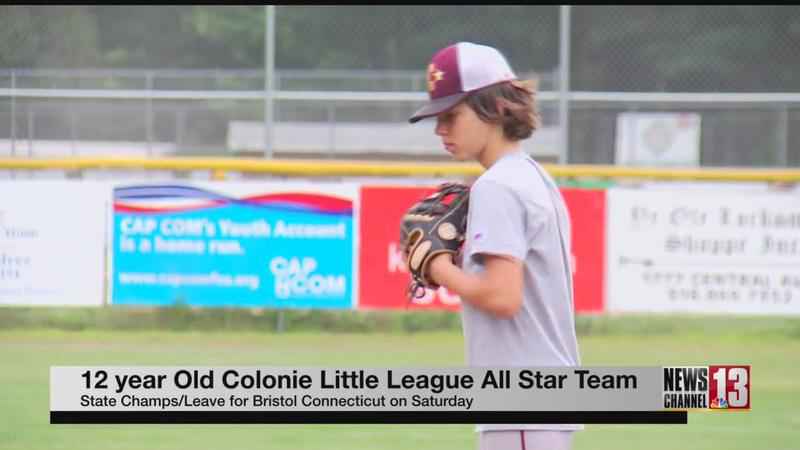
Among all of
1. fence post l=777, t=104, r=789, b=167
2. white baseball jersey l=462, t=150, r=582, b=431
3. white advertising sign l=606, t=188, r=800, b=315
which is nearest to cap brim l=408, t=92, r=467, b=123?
white baseball jersey l=462, t=150, r=582, b=431

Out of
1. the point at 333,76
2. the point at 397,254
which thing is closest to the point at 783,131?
the point at 397,254

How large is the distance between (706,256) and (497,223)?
894cm

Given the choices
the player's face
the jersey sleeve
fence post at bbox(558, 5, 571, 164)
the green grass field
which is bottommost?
the green grass field

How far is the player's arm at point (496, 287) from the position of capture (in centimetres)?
340

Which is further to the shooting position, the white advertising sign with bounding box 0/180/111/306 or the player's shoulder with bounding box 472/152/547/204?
the white advertising sign with bounding box 0/180/111/306

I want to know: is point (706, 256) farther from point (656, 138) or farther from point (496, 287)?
point (496, 287)

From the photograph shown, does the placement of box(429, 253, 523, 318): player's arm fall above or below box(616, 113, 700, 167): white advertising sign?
below

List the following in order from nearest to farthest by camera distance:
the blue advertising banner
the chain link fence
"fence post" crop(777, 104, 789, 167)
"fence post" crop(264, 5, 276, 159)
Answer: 1. the blue advertising banner
2. "fence post" crop(264, 5, 276, 159)
3. the chain link fence
4. "fence post" crop(777, 104, 789, 167)

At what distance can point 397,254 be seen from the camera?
12.1m

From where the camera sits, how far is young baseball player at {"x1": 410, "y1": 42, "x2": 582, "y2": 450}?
342 cm

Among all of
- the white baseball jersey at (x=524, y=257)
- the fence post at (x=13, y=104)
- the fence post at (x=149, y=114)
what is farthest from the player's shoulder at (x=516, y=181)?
the fence post at (x=13, y=104)

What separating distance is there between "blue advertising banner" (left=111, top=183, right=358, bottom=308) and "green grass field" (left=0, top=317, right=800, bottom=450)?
354 millimetres

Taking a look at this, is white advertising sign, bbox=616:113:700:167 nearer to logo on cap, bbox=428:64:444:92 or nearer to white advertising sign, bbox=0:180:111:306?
white advertising sign, bbox=0:180:111:306

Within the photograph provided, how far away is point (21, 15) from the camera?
12.9 m
